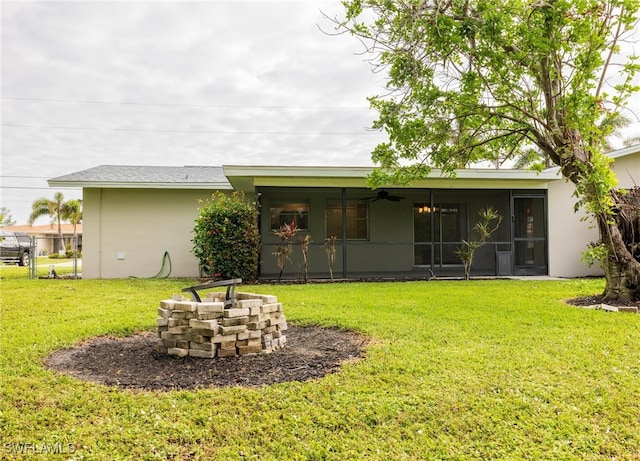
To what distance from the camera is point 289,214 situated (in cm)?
1341

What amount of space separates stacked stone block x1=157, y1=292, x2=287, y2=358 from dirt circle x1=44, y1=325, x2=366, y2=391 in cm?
9

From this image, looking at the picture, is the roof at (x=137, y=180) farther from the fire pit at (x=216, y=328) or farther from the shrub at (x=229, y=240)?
the fire pit at (x=216, y=328)

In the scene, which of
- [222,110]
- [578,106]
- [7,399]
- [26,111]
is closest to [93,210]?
[7,399]

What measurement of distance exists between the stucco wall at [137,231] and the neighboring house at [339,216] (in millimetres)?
26

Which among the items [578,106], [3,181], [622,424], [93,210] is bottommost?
[622,424]

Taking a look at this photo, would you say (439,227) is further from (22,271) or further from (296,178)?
(22,271)

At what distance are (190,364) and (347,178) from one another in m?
7.76

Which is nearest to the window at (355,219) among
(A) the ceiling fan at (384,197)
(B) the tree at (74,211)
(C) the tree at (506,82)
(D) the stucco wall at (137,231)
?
(A) the ceiling fan at (384,197)

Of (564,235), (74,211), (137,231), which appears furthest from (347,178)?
(74,211)

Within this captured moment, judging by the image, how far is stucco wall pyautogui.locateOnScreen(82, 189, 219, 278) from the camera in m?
12.2

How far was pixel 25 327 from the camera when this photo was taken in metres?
5.56

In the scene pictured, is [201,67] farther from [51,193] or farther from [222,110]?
[51,193]

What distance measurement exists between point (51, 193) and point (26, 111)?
31.8ft

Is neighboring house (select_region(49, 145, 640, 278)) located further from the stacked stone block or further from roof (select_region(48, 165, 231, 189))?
the stacked stone block
